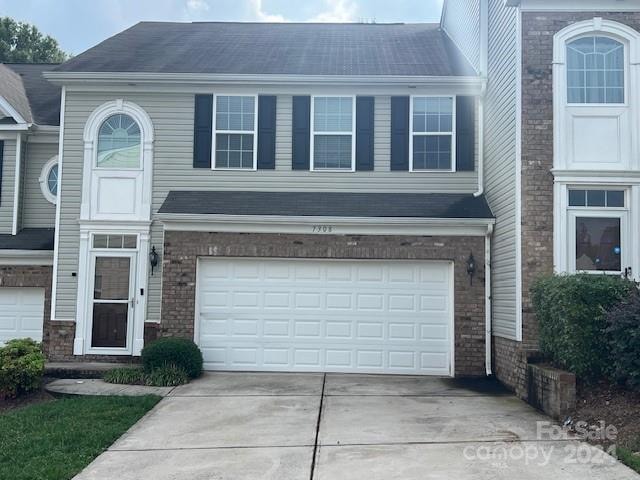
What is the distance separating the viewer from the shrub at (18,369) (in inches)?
349

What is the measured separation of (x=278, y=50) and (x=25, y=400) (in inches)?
341

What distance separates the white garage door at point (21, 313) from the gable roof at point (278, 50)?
182 inches

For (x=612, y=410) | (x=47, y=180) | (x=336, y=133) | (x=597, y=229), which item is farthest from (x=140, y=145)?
(x=612, y=410)

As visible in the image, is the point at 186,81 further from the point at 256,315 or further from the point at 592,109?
the point at 592,109

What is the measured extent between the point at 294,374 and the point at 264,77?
567 centimetres

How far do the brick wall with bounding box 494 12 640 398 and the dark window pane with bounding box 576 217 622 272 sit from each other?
509 mm

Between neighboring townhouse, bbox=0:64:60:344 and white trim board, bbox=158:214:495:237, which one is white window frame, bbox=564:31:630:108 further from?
neighboring townhouse, bbox=0:64:60:344

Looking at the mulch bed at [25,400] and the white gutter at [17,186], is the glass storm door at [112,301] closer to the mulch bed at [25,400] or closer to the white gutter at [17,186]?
the mulch bed at [25,400]

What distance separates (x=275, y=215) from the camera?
35.4ft

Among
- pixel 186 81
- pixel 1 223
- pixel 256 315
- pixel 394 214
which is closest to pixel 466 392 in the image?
pixel 394 214

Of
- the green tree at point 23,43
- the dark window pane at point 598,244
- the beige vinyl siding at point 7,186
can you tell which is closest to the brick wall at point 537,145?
the dark window pane at point 598,244

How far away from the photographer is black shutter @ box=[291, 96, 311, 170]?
11.5 metres

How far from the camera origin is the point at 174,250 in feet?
36.2

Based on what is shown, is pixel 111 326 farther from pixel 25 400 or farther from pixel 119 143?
pixel 119 143
